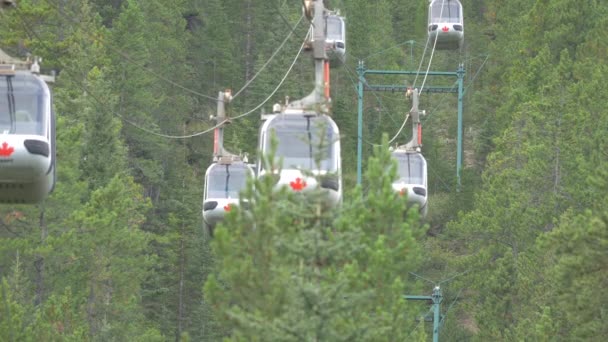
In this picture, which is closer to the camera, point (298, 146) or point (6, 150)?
point (6, 150)

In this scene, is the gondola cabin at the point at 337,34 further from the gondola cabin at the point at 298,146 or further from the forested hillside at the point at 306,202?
the gondola cabin at the point at 298,146

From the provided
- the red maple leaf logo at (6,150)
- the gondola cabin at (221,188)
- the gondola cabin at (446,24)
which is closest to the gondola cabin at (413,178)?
the gondola cabin at (221,188)

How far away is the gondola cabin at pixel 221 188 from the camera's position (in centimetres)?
4656

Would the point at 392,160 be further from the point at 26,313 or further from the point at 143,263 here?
the point at 143,263

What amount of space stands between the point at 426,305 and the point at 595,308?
89.6 ft

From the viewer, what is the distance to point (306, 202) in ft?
97.2

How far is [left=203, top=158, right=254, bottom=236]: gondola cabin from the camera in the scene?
46562 mm

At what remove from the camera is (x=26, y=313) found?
54.4m

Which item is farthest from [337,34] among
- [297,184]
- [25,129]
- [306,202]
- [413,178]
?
[306,202]

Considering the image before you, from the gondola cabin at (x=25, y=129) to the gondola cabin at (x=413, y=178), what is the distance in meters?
16.1

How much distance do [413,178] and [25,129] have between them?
17863mm

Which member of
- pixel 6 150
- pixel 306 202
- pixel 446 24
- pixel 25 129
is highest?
pixel 446 24

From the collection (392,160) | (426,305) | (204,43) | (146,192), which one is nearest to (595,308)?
(392,160)

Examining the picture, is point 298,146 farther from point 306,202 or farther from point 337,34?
point 337,34
